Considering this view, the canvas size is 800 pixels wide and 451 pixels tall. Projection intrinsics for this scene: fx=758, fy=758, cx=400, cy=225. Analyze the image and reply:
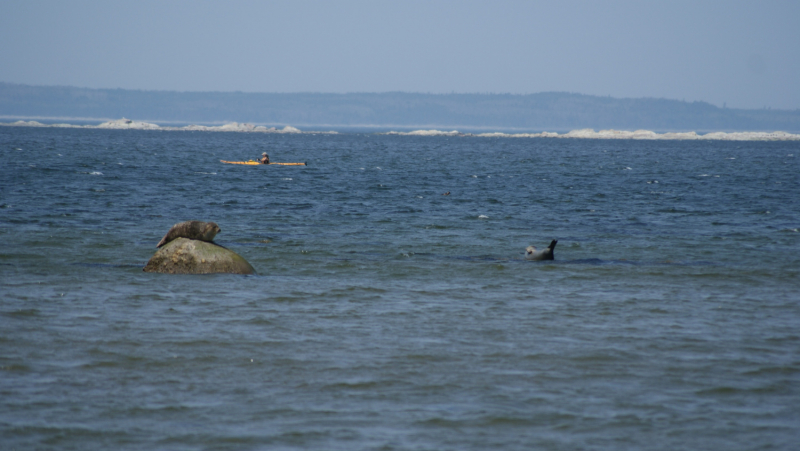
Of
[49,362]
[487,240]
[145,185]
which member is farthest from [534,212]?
[49,362]

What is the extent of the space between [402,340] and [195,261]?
5.94 meters

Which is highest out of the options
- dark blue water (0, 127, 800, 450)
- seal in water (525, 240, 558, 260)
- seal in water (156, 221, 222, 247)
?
seal in water (156, 221, 222, 247)

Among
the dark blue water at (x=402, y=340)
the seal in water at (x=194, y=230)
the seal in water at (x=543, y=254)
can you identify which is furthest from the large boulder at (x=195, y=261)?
the seal in water at (x=543, y=254)

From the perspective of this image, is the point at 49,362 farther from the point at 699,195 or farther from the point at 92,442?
the point at 699,195

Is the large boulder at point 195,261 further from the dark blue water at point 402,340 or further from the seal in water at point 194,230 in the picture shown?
the seal in water at point 194,230

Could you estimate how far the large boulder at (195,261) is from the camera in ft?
46.8

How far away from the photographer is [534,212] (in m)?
28.8

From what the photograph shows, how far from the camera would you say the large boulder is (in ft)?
46.8

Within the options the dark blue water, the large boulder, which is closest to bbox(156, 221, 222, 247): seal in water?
the large boulder

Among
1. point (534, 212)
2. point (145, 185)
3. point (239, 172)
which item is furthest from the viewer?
point (239, 172)

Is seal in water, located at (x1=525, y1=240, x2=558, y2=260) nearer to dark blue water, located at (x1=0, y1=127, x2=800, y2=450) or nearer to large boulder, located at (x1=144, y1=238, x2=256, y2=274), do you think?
dark blue water, located at (x1=0, y1=127, x2=800, y2=450)

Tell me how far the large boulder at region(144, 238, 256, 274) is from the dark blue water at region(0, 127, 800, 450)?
1.09 feet

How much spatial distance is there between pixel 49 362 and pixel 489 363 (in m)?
5.03

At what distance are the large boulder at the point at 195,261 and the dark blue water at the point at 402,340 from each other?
1.09 feet
